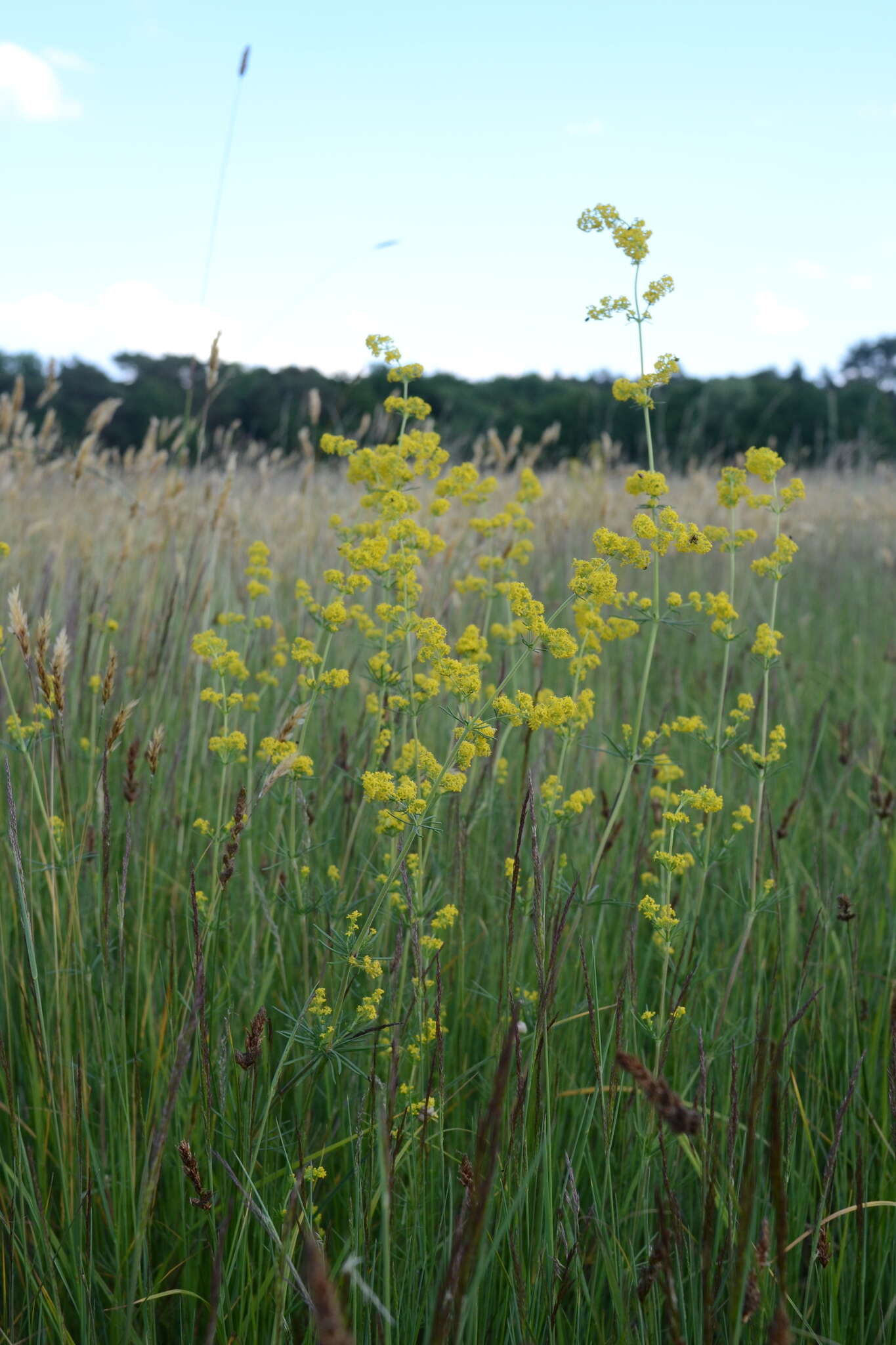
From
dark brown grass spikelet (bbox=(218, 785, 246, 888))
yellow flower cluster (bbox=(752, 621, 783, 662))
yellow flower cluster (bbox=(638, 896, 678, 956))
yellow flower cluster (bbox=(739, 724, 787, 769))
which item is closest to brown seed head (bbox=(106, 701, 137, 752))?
dark brown grass spikelet (bbox=(218, 785, 246, 888))

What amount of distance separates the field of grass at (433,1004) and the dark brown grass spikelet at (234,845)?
11mm

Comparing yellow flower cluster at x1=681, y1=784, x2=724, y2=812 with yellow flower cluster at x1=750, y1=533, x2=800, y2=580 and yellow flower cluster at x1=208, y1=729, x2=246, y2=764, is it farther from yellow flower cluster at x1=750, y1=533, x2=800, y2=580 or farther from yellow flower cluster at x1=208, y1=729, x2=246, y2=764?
yellow flower cluster at x1=208, y1=729, x2=246, y2=764

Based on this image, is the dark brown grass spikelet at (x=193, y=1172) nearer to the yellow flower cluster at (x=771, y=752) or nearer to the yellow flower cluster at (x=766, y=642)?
the yellow flower cluster at (x=771, y=752)

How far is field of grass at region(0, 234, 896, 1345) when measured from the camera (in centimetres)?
126

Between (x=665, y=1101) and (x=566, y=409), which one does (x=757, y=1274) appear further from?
(x=566, y=409)

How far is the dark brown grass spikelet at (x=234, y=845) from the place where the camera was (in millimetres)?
1191

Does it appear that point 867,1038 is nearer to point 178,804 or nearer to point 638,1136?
point 638,1136

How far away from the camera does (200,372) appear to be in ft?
11.9

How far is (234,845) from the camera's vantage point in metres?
1.20

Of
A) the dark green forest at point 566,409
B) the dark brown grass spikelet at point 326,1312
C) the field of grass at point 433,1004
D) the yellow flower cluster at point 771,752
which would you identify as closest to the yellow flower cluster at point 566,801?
the field of grass at point 433,1004

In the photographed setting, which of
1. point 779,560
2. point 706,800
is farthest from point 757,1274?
point 779,560

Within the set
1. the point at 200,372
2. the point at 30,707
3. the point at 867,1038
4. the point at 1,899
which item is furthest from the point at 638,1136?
the point at 200,372

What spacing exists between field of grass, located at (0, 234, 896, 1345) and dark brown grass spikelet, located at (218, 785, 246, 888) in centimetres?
1

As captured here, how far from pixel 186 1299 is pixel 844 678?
4414 mm
